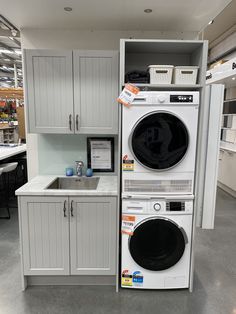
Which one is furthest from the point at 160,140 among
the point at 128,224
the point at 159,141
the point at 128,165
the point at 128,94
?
the point at 128,224

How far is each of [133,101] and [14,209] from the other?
3.55 meters

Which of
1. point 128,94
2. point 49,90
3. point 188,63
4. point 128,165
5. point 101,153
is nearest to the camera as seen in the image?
point 128,94

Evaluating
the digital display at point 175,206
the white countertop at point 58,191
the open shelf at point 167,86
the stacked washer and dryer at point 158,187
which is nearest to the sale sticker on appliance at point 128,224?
the stacked washer and dryer at point 158,187

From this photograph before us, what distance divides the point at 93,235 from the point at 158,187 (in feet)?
2.59

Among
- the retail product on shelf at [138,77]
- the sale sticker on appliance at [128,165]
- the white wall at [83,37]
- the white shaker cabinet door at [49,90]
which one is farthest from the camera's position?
the white wall at [83,37]

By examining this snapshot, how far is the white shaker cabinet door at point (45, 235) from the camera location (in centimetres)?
207

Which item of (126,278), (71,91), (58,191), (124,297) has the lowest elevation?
(124,297)

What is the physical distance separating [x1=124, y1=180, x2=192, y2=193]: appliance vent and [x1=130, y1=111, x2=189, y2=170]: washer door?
0.15 m

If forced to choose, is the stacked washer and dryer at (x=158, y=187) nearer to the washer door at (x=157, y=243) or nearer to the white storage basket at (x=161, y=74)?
the washer door at (x=157, y=243)

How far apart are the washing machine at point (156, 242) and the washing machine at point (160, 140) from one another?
0.62 feet

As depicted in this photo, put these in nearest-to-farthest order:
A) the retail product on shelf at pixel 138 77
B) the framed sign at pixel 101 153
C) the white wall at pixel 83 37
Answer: the retail product on shelf at pixel 138 77, the white wall at pixel 83 37, the framed sign at pixel 101 153

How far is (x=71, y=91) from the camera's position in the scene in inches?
88.5

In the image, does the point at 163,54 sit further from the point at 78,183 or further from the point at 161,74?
the point at 78,183

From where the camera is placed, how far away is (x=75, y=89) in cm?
224
